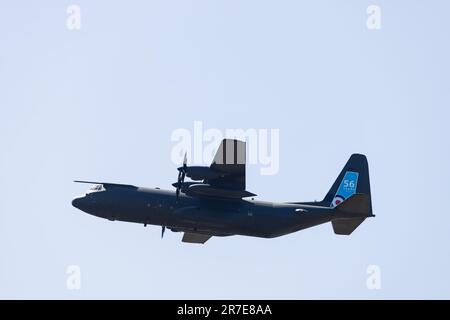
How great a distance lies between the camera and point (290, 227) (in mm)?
44188

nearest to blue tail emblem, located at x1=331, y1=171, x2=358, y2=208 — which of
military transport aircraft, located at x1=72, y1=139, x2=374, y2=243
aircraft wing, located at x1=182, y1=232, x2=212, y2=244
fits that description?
military transport aircraft, located at x1=72, y1=139, x2=374, y2=243

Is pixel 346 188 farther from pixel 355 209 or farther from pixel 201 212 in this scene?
pixel 201 212

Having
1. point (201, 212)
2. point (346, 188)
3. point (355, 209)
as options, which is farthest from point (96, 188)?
point (346, 188)

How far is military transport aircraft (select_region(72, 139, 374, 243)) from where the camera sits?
4244cm

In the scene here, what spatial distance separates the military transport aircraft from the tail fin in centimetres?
5

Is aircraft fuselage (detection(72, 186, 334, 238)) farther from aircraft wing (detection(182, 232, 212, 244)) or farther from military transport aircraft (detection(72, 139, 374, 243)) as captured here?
aircraft wing (detection(182, 232, 212, 244))

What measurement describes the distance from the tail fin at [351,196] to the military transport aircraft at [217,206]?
5 centimetres

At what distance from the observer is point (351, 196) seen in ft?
146

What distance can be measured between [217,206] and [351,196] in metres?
6.88

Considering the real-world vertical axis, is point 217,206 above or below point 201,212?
above
